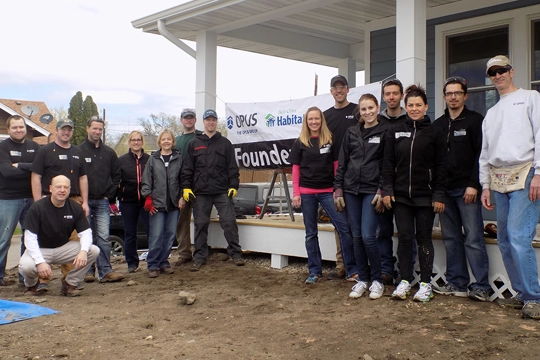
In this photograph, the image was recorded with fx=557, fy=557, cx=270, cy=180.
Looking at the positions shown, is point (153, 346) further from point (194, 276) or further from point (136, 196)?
point (136, 196)

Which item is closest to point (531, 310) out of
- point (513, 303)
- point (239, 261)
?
point (513, 303)

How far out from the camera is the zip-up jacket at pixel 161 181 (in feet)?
21.9

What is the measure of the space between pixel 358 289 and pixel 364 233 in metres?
0.53

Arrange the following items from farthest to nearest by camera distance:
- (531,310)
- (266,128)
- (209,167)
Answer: (266,128)
(209,167)
(531,310)

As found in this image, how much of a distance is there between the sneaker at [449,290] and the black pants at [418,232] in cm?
28

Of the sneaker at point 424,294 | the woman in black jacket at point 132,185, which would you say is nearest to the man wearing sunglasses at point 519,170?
the sneaker at point 424,294

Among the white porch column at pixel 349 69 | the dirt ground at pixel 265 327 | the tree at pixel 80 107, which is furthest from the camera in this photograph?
the tree at pixel 80 107

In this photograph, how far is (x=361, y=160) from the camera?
17.1 feet

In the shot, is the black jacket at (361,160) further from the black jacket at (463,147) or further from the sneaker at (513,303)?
the sneaker at (513,303)

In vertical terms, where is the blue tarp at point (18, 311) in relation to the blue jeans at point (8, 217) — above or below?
below

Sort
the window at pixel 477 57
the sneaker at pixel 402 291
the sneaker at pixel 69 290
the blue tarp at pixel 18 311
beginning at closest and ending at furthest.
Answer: the blue tarp at pixel 18 311, the sneaker at pixel 402 291, the sneaker at pixel 69 290, the window at pixel 477 57

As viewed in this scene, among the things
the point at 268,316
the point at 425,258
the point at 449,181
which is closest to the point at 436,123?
the point at 449,181

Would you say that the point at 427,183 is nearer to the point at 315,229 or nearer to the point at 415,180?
the point at 415,180

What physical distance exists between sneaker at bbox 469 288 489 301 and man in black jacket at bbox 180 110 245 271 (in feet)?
9.90
